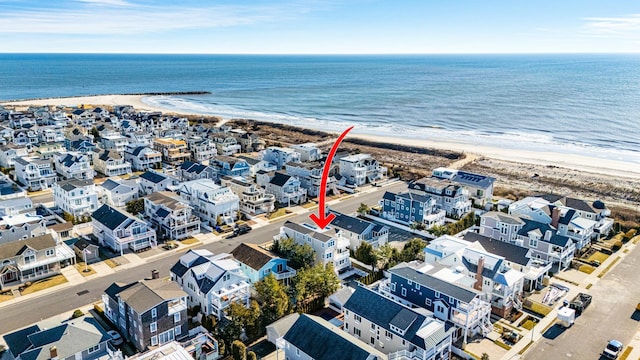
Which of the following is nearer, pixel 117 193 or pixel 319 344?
pixel 319 344

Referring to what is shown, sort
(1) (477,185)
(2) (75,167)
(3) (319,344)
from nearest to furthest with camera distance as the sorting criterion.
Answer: (3) (319,344), (1) (477,185), (2) (75,167)

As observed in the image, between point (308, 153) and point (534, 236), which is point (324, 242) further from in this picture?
point (308, 153)

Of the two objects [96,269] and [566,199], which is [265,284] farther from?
[566,199]

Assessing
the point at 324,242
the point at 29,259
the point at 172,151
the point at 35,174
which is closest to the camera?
the point at 29,259

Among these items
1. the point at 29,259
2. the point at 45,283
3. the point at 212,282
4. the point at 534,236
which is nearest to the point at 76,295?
the point at 45,283

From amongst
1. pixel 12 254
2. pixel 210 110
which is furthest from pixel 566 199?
pixel 210 110

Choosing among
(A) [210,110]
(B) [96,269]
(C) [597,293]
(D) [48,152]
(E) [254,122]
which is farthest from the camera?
(A) [210,110]
